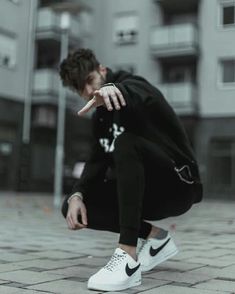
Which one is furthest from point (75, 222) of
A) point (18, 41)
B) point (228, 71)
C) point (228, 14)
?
point (228, 14)

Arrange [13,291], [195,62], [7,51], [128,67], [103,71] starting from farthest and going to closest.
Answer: [128,67] < [195,62] < [7,51] < [103,71] < [13,291]

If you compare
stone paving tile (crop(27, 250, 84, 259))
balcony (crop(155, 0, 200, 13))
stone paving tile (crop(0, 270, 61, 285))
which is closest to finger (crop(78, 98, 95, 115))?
stone paving tile (crop(0, 270, 61, 285))

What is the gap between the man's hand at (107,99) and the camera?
277cm

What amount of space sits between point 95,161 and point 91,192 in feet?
0.69

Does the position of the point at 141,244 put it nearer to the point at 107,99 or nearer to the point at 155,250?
the point at 155,250

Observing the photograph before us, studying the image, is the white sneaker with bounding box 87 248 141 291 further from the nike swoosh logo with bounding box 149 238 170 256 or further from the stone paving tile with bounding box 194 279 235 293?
the nike swoosh logo with bounding box 149 238 170 256

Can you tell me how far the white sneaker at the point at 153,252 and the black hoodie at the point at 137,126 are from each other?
36 centimetres

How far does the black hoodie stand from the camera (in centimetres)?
309

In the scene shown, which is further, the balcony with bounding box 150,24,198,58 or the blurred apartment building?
the balcony with bounding box 150,24,198,58

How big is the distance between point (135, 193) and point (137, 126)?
0.37 metres

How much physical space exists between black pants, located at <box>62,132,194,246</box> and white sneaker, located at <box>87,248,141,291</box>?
9cm

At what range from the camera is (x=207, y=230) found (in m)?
7.45

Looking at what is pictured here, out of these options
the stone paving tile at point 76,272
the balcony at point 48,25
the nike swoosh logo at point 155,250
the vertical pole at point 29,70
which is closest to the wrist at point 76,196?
the stone paving tile at point 76,272

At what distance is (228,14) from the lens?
2272cm
